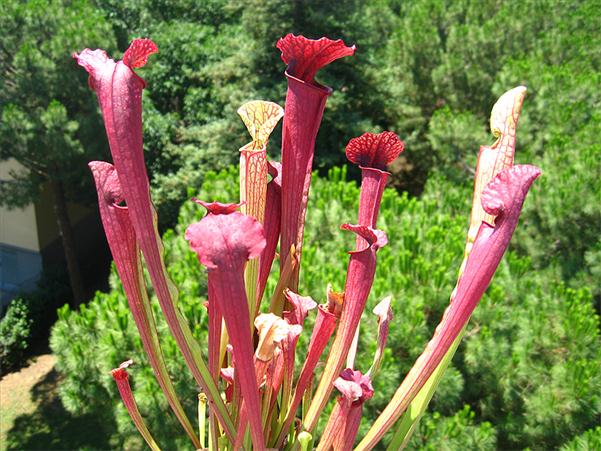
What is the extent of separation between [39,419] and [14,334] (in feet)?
3.63

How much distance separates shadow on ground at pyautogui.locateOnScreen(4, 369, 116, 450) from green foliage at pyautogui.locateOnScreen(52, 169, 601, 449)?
8.08 feet

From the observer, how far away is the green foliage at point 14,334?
17.8 feet

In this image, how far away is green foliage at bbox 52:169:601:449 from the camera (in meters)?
2.10

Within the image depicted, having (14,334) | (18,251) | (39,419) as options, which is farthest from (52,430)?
(18,251)

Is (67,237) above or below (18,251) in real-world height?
above

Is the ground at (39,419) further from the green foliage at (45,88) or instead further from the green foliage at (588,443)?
the green foliage at (588,443)

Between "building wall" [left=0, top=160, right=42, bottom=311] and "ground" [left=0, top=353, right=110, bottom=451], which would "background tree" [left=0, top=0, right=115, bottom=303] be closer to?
"building wall" [left=0, top=160, right=42, bottom=311]

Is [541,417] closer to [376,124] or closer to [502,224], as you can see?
[502,224]

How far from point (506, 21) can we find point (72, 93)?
466cm

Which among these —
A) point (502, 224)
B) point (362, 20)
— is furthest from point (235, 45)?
point (502, 224)

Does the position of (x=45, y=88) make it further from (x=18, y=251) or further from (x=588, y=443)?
(x=588, y=443)

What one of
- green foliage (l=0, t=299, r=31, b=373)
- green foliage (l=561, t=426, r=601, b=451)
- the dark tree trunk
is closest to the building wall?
green foliage (l=0, t=299, r=31, b=373)

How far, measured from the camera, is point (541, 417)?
2.21 metres

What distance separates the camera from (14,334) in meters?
5.49
